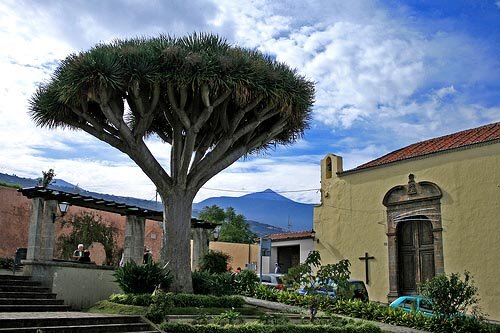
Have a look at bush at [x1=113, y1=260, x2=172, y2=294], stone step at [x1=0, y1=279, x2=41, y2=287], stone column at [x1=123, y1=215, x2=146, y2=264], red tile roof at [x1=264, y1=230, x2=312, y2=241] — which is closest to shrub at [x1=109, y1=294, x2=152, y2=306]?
bush at [x1=113, y1=260, x2=172, y2=294]

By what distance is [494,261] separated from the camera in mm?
17359

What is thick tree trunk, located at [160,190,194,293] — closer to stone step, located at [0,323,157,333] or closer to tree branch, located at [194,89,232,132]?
tree branch, located at [194,89,232,132]

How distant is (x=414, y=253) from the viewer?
20219 mm

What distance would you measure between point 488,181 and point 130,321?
40.7 ft

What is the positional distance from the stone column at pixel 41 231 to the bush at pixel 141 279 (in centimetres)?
279

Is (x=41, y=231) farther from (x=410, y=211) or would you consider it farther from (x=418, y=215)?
(x=418, y=215)

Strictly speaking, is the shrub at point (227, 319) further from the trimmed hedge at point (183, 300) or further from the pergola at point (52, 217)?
the pergola at point (52, 217)

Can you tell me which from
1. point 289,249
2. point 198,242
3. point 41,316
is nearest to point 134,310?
point 41,316

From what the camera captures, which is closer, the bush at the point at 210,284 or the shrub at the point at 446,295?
the shrub at the point at 446,295

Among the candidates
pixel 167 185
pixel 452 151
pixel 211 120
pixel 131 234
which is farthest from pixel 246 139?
pixel 452 151

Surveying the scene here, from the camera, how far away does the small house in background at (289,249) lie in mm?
26656

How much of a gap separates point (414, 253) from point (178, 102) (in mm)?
10848

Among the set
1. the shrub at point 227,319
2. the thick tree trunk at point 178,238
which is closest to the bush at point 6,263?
the thick tree trunk at point 178,238

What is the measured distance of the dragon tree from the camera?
45.3 ft
